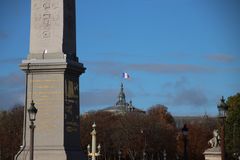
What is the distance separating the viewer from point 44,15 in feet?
99.6

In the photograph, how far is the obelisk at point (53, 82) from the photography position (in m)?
29.0

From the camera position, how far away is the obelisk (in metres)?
29.0

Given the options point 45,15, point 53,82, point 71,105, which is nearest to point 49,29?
point 45,15

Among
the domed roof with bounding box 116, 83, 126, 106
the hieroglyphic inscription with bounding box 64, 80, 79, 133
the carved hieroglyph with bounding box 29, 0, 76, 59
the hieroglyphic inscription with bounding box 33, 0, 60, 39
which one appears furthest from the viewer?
the domed roof with bounding box 116, 83, 126, 106

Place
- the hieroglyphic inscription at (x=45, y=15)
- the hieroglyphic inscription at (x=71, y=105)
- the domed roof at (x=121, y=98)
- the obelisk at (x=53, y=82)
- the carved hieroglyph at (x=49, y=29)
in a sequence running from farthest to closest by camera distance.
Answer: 1. the domed roof at (x=121, y=98)
2. the hieroglyphic inscription at (x=45, y=15)
3. the carved hieroglyph at (x=49, y=29)
4. the hieroglyphic inscription at (x=71, y=105)
5. the obelisk at (x=53, y=82)

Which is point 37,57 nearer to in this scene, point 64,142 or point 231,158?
point 64,142

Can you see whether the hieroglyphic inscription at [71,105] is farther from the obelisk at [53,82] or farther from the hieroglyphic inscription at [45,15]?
the hieroglyphic inscription at [45,15]

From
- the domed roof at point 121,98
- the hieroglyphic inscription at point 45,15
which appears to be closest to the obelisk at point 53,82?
the hieroglyphic inscription at point 45,15

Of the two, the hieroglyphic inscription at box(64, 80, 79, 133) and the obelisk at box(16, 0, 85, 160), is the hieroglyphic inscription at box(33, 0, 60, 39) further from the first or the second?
the hieroglyphic inscription at box(64, 80, 79, 133)

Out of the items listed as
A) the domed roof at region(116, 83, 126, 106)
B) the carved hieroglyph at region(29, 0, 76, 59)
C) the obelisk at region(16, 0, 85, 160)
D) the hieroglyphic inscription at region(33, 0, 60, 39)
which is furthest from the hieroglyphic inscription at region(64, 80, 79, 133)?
the domed roof at region(116, 83, 126, 106)

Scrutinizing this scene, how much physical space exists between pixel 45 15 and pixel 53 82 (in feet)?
10.7

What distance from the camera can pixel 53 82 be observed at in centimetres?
2941

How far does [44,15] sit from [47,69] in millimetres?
2649

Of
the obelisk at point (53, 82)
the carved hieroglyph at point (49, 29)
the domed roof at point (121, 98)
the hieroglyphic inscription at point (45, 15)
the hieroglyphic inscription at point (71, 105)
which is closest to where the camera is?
the obelisk at point (53, 82)
